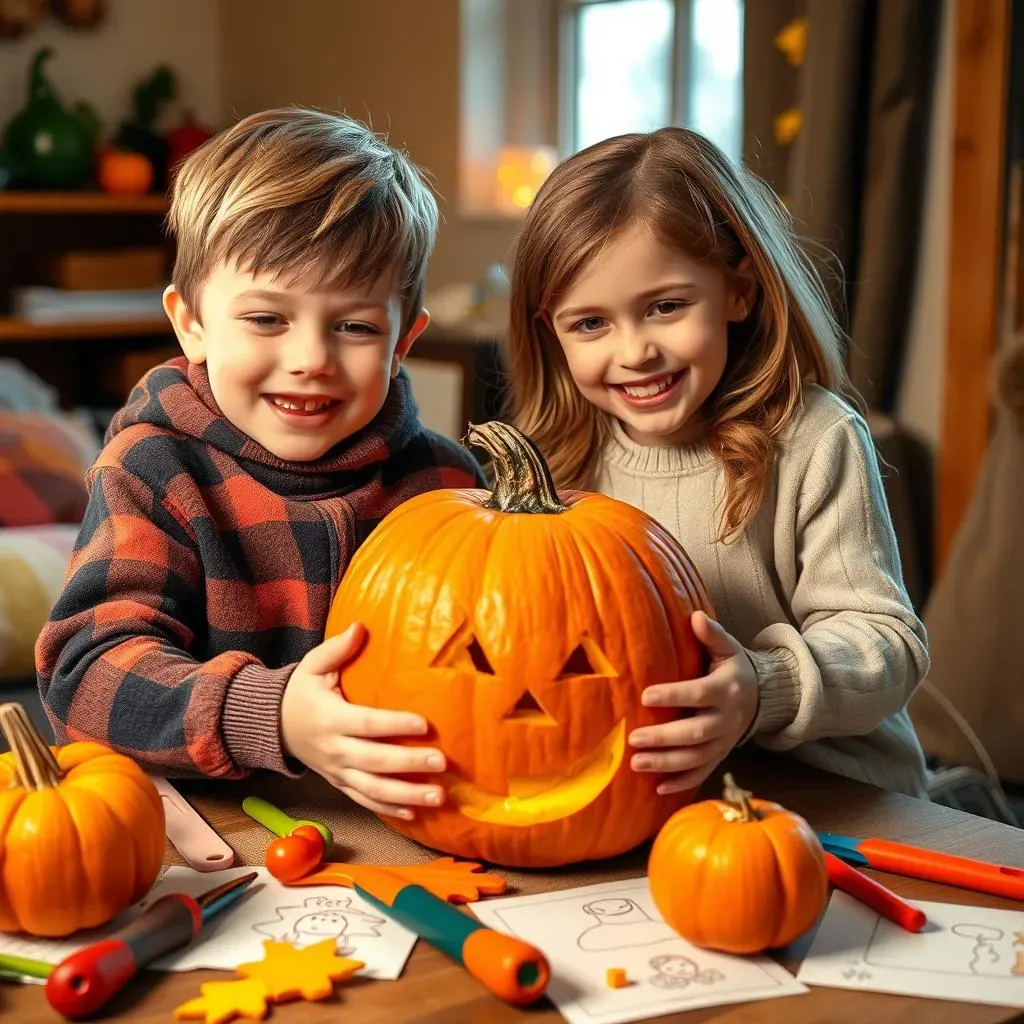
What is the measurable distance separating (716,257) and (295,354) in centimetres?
38

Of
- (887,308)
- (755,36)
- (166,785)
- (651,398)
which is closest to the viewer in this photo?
(166,785)

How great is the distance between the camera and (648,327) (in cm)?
116

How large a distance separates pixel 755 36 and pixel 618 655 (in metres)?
3.10

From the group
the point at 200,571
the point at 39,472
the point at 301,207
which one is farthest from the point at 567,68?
the point at 200,571

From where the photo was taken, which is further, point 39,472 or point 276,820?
point 39,472

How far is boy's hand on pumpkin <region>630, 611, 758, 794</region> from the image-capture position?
0.88 metres

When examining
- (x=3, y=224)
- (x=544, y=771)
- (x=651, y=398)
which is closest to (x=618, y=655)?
(x=544, y=771)

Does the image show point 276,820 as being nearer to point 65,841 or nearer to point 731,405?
point 65,841

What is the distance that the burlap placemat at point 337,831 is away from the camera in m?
0.90

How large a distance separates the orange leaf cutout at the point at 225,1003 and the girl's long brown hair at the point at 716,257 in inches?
25.7

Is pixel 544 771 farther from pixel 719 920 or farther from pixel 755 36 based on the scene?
pixel 755 36

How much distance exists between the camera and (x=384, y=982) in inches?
29.4

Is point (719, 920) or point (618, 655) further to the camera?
point (618, 655)

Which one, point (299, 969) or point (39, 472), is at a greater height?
point (299, 969)
